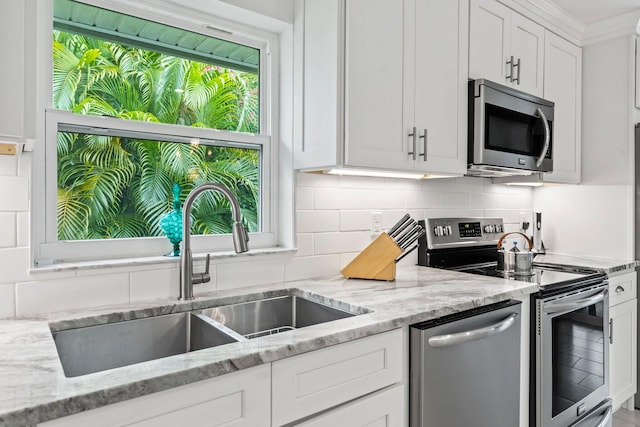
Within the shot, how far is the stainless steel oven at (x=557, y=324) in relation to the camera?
1.82 m

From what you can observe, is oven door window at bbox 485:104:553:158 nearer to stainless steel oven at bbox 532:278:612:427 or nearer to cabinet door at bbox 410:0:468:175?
cabinet door at bbox 410:0:468:175

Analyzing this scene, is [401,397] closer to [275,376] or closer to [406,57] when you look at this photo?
[275,376]

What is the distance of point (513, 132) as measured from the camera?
7.32 feet

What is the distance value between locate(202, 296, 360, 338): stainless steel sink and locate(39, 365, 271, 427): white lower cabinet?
0.51m

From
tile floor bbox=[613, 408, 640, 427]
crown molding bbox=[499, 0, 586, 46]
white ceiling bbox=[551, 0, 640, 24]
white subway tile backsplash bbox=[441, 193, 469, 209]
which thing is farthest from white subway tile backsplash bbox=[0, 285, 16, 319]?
tile floor bbox=[613, 408, 640, 427]

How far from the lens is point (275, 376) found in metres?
1.05

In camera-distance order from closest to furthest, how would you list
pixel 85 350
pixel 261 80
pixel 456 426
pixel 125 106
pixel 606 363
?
1. pixel 85 350
2. pixel 456 426
3. pixel 125 106
4. pixel 261 80
5. pixel 606 363

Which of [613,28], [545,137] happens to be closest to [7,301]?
[545,137]

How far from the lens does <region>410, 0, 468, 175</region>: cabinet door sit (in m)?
1.87

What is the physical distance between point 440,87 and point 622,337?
191cm

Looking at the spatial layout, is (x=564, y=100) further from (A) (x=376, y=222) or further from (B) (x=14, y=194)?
(B) (x=14, y=194)

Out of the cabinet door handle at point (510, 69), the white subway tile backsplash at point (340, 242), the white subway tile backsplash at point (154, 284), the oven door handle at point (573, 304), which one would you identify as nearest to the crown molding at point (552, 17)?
the cabinet door handle at point (510, 69)

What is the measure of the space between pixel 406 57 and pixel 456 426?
4.71 feet

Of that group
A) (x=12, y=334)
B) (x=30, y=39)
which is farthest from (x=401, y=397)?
(x=30, y=39)
